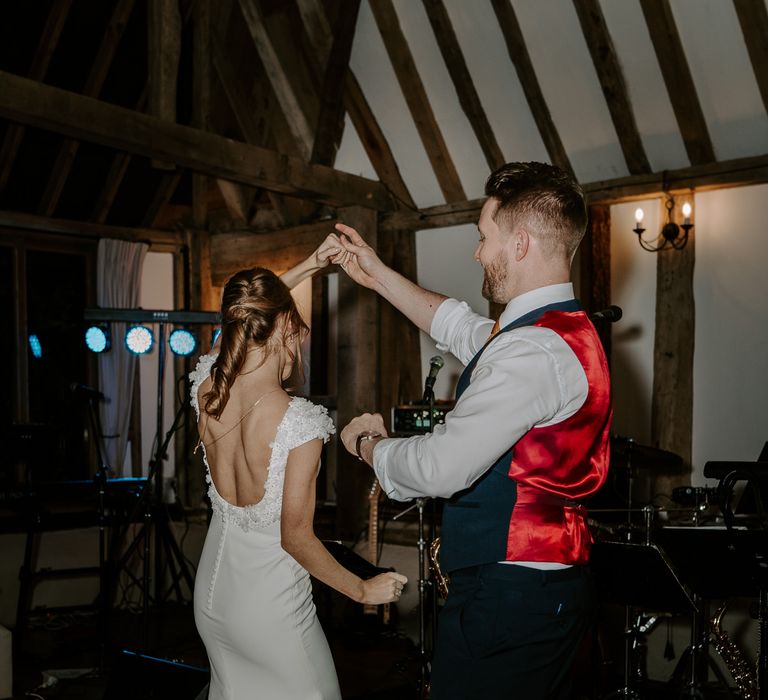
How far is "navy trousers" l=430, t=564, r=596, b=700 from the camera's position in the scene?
181 cm

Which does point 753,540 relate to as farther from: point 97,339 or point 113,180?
point 113,180

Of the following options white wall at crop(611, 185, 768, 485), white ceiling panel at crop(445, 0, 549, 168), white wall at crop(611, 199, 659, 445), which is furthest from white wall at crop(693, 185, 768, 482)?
white ceiling panel at crop(445, 0, 549, 168)

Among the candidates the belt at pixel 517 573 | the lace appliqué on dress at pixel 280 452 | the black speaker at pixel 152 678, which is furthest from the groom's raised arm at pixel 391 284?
the black speaker at pixel 152 678

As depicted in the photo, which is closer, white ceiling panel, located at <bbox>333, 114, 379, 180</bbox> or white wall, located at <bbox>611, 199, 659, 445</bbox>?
white wall, located at <bbox>611, 199, 659, 445</bbox>

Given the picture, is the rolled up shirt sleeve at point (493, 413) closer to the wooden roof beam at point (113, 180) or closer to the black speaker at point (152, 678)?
the black speaker at point (152, 678)

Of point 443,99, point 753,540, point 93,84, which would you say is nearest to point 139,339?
point 93,84

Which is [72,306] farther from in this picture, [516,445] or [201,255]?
[516,445]

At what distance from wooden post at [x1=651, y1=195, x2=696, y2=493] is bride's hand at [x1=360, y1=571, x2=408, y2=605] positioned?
4.10 metres

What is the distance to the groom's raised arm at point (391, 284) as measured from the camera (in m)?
2.56

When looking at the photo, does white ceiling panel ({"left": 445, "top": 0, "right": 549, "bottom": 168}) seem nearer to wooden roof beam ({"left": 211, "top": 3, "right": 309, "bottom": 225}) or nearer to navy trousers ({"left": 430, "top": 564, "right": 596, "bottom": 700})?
wooden roof beam ({"left": 211, "top": 3, "right": 309, "bottom": 225})

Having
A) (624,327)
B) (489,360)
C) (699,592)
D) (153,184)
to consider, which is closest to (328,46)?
(153,184)

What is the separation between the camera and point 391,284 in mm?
2611

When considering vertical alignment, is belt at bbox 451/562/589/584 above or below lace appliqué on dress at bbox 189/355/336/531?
below

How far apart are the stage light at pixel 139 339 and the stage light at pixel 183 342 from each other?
0.56 ft
